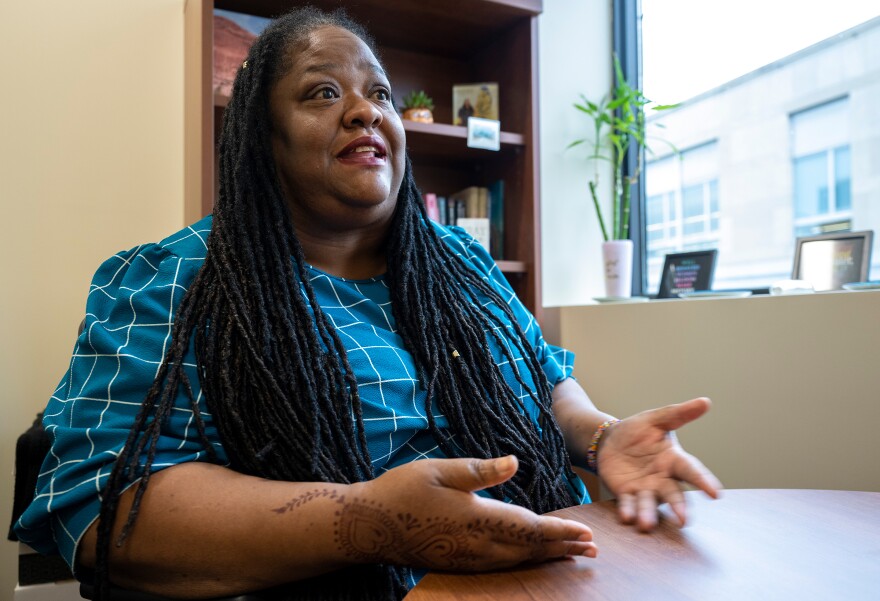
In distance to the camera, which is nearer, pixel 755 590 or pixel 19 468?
pixel 755 590

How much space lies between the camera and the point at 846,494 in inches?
37.7

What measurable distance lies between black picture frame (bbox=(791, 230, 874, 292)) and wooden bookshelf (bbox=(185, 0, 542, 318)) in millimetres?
770

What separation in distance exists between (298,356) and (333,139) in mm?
440

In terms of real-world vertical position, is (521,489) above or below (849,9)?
below

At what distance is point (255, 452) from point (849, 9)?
2.12 metres

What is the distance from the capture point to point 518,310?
1.45m

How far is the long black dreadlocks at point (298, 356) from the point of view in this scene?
0.94m

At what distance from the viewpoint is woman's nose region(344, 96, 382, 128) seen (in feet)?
4.11

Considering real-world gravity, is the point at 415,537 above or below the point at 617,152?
below

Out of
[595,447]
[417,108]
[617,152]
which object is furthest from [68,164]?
[617,152]

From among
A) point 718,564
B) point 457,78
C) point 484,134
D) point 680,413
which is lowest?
point 718,564

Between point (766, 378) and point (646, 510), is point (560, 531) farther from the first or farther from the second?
point (766, 378)

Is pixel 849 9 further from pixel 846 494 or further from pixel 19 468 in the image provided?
pixel 19 468

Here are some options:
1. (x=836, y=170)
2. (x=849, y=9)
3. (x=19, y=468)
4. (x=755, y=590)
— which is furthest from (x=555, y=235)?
(x=755, y=590)
